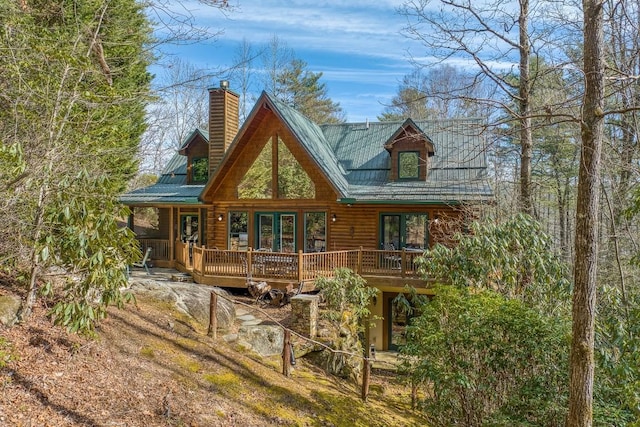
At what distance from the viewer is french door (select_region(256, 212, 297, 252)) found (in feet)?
51.6

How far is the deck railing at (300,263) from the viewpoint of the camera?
496 inches

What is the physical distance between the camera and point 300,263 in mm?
12438

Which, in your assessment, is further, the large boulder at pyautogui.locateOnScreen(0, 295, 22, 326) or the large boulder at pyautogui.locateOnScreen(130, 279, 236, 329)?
the large boulder at pyautogui.locateOnScreen(130, 279, 236, 329)

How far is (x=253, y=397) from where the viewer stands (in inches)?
239

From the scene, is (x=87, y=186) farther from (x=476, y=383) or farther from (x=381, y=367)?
(x=381, y=367)

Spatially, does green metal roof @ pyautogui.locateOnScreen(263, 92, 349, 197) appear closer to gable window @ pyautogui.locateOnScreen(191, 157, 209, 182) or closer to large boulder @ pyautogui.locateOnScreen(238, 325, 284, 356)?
gable window @ pyautogui.locateOnScreen(191, 157, 209, 182)

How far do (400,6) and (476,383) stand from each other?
760cm

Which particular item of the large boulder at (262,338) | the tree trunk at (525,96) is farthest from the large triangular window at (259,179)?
the tree trunk at (525,96)

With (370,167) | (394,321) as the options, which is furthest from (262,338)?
(370,167)

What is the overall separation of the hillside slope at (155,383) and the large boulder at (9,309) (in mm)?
119

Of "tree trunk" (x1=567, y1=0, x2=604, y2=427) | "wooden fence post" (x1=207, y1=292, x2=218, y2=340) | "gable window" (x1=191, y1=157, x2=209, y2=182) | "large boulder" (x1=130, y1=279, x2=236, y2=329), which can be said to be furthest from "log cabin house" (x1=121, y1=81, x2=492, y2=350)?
"tree trunk" (x1=567, y1=0, x2=604, y2=427)

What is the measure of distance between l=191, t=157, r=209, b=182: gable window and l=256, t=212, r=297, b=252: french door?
431cm

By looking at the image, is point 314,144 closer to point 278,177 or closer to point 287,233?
point 278,177

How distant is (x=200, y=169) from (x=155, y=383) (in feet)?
47.4
